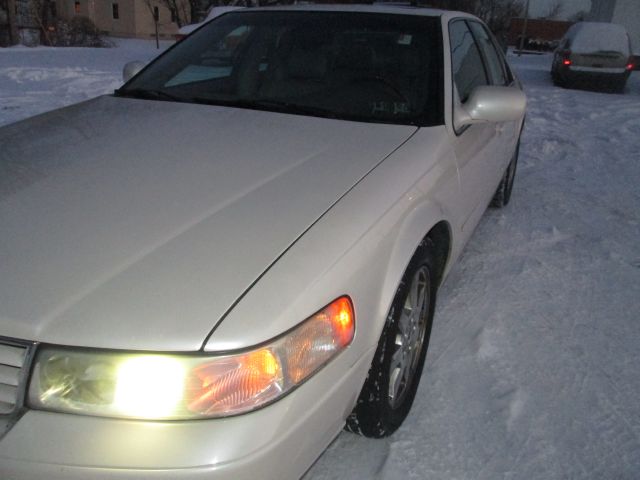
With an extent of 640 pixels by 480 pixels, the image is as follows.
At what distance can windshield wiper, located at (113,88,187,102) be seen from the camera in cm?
274

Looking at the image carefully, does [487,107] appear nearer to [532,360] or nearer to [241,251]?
[532,360]

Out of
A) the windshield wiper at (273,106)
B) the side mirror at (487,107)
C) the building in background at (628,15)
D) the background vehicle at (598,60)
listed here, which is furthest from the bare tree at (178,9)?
the side mirror at (487,107)

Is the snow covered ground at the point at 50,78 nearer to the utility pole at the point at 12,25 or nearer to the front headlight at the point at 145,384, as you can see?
the utility pole at the point at 12,25

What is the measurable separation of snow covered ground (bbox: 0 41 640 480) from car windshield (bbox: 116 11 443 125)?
1072 millimetres

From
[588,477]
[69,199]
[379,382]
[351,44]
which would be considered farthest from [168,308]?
[351,44]

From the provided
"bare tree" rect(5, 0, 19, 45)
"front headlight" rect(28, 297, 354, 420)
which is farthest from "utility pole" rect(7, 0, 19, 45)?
"front headlight" rect(28, 297, 354, 420)

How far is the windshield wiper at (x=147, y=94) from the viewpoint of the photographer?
274 cm

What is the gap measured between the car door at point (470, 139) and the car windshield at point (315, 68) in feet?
0.53

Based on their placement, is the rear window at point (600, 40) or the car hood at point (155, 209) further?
the rear window at point (600, 40)

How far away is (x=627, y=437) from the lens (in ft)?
6.81

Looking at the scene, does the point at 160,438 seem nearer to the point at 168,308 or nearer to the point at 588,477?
the point at 168,308

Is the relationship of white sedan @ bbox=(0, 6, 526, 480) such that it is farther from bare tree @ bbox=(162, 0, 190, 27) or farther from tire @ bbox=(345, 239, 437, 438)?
bare tree @ bbox=(162, 0, 190, 27)

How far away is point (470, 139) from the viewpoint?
2664 millimetres

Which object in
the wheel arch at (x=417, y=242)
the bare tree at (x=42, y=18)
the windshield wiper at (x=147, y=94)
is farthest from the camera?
the bare tree at (x=42, y=18)
